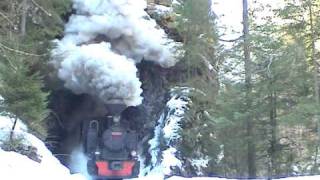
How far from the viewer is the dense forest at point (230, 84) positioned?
1423cm

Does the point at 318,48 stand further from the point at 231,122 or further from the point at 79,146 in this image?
the point at 79,146

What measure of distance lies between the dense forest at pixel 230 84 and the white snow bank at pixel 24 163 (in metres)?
0.47

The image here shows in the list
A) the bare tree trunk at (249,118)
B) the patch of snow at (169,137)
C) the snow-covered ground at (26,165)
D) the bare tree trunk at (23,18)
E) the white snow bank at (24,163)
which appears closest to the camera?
the snow-covered ground at (26,165)

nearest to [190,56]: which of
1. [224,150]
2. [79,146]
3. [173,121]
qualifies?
[173,121]

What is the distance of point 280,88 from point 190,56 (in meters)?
4.27

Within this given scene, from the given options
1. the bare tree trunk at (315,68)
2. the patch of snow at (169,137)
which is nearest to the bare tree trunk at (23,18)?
the patch of snow at (169,137)

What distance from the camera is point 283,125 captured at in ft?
49.4

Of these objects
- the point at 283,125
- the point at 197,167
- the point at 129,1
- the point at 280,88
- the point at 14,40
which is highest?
the point at 129,1

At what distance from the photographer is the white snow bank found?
33.0 feet

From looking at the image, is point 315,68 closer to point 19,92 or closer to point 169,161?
point 169,161

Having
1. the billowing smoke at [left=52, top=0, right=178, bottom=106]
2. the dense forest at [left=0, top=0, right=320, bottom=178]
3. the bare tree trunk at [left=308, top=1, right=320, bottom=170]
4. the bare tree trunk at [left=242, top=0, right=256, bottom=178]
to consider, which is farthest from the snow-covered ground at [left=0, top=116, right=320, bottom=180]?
the bare tree trunk at [left=308, top=1, right=320, bottom=170]

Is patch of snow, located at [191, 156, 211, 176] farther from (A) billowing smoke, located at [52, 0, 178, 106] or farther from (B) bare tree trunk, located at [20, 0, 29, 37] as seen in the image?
(B) bare tree trunk, located at [20, 0, 29, 37]

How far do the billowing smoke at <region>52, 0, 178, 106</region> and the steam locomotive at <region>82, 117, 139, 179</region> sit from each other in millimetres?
1672

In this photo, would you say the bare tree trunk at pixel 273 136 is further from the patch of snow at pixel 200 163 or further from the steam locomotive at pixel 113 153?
the steam locomotive at pixel 113 153
